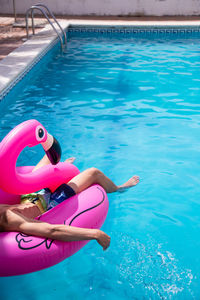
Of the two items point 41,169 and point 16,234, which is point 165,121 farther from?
point 16,234

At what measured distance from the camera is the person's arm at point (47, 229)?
2.52 metres

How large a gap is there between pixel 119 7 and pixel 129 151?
1008cm

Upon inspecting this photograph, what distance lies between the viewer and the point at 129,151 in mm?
4793

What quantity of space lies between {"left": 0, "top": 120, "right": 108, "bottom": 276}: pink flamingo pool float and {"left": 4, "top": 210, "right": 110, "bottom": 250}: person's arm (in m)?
0.04

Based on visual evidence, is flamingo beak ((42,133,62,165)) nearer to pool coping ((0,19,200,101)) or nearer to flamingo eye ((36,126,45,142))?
flamingo eye ((36,126,45,142))

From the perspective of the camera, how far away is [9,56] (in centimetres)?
747

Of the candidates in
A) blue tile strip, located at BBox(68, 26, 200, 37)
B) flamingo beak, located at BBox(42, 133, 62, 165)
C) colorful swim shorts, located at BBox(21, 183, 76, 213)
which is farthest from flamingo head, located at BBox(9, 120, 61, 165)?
blue tile strip, located at BBox(68, 26, 200, 37)

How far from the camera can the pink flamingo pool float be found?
2.45 m

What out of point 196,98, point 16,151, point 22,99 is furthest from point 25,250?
point 196,98

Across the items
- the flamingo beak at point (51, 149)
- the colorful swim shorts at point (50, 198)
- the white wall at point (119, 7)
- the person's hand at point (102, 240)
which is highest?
the white wall at point (119, 7)

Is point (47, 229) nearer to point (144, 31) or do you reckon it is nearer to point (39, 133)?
point (39, 133)

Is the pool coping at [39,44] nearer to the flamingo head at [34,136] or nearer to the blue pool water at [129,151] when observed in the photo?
the blue pool water at [129,151]

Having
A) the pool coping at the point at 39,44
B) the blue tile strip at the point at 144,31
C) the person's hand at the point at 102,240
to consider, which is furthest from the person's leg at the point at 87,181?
the blue tile strip at the point at 144,31

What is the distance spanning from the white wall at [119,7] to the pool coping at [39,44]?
1.33 m
